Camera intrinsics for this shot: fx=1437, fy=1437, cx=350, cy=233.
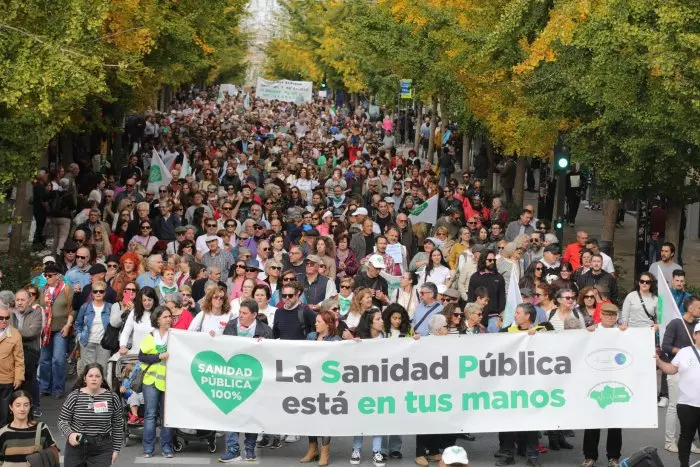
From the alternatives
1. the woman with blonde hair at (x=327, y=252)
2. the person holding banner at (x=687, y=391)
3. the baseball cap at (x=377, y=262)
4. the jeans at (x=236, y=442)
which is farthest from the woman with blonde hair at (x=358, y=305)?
the woman with blonde hair at (x=327, y=252)

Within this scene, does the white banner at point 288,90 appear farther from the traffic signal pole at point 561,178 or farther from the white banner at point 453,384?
the white banner at point 453,384

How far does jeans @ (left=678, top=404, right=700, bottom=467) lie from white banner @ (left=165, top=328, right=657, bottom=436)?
0.35 m

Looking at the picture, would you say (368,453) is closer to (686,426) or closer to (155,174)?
(686,426)

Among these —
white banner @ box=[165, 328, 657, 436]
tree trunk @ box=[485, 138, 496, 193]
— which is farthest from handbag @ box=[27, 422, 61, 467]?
tree trunk @ box=[485, 138, 496, 193]

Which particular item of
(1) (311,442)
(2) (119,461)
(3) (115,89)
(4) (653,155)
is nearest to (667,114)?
(4) (653,155)

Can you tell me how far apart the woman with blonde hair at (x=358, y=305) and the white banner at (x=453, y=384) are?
4.48 feet

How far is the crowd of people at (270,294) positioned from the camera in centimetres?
1316

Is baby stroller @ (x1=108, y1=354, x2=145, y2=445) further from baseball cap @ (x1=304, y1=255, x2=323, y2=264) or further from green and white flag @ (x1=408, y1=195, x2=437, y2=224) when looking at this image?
green and white flag @ (x1=408, y1=195, x2=437, y2=224)

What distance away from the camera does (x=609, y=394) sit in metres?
12.9

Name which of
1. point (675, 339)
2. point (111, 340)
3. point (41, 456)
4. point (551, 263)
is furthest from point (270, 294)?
point (41, 456)

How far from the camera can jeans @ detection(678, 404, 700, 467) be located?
12.6 metres

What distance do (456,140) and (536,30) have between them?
25.6 meters

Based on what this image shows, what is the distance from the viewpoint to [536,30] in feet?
78.4

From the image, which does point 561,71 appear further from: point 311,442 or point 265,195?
point 311,442
